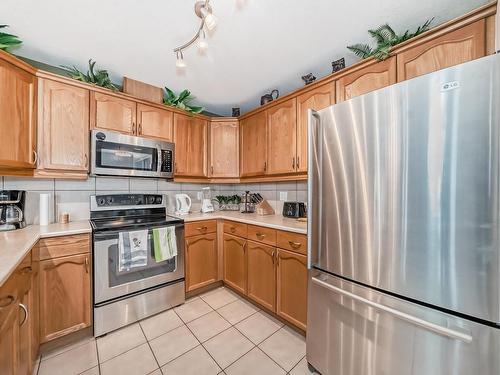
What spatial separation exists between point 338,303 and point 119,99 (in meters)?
2.49

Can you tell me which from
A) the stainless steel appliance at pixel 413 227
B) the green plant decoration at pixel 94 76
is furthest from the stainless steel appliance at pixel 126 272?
the stainless steel appliance at pixel 413 227


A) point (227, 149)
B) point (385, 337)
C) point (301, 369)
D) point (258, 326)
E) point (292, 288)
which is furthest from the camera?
point (227, 149)

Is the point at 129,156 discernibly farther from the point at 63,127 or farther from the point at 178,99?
the point at 178,99

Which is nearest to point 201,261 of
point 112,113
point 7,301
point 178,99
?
point 7,301

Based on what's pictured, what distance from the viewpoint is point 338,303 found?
3.94 ft

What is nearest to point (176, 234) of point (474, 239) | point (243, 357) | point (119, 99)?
point (243, 357)

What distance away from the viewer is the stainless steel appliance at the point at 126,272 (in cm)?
170

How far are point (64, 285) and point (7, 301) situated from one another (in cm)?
80

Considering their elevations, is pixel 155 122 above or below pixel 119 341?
above

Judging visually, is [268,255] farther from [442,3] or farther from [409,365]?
[442,3]

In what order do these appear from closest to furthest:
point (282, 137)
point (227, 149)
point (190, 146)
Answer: point (282, 137), point (190, 146), point (227, 149)

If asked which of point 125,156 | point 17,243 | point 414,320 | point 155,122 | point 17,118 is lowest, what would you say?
point 414,320

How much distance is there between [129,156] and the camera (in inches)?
82.7

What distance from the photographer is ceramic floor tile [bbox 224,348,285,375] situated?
54.9 inches
